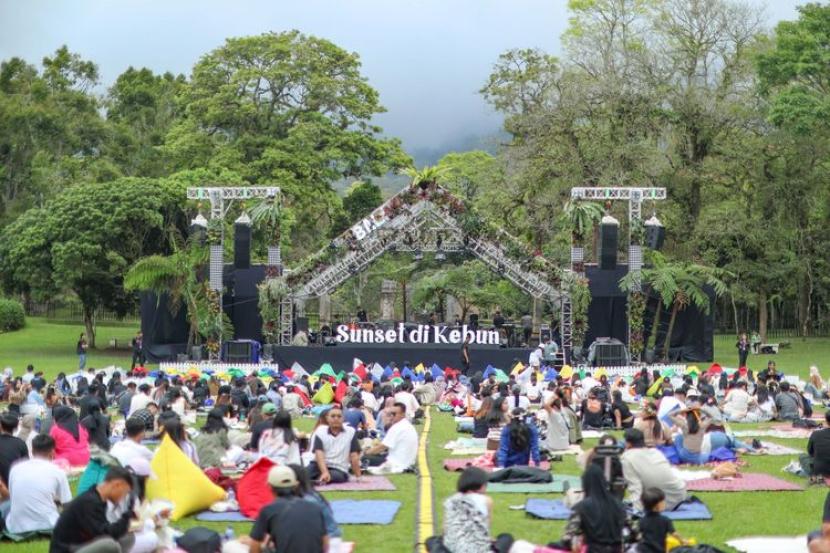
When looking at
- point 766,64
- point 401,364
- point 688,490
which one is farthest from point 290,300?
point 688,490

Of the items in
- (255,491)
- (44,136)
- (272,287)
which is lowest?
(255,491)

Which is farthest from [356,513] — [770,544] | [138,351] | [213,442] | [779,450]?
[138,351]

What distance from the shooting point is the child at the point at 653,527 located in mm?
9586

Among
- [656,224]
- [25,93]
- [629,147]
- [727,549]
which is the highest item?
[25,93]

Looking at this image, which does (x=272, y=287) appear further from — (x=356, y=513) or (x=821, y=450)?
(x=821, y=450)

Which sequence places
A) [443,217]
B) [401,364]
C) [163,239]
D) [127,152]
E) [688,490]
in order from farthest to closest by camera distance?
1. [127,152]
2. [163,239]
3. [443,217]
4. [401,364]
5. [688,490]

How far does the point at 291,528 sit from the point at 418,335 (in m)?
25.2

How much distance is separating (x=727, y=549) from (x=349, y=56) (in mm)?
46614

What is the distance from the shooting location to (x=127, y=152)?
60.9m

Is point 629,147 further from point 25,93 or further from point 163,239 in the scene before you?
point 25,93

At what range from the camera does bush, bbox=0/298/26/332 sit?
49062 mm

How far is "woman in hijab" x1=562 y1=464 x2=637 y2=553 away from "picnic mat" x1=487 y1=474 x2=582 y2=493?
14.2 ft

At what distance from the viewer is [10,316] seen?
162ft

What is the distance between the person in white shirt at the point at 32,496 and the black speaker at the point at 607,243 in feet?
84.7
